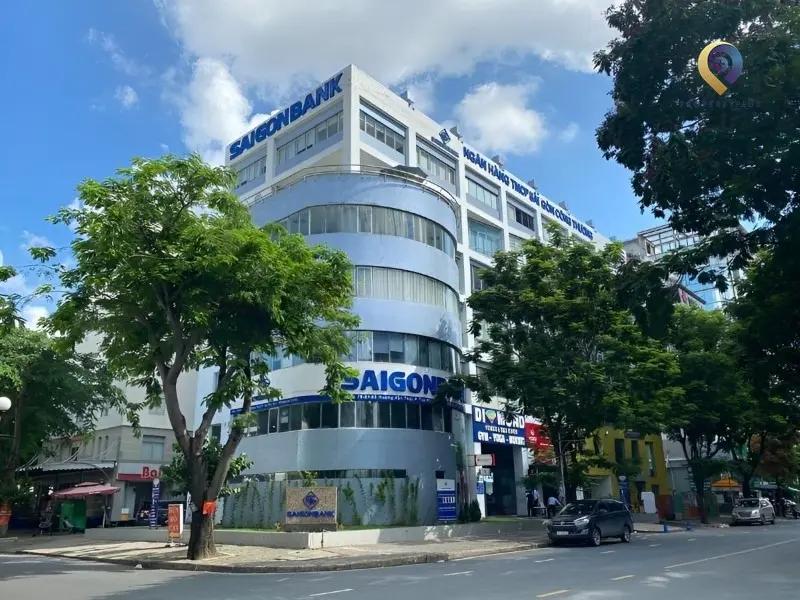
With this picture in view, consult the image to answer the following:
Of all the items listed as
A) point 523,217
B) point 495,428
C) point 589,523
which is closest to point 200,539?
point 589,523

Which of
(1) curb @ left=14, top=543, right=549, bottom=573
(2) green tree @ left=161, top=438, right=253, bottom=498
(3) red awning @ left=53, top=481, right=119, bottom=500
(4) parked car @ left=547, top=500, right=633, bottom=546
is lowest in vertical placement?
(1) curb @ left=14, top=543, right=549, bottom=573

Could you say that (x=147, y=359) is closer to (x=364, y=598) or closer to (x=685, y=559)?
(x=364, y=598)

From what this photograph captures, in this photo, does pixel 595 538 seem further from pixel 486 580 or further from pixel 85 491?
pixel 85 491

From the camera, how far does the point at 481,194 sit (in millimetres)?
42625

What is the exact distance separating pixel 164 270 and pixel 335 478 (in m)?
12.4

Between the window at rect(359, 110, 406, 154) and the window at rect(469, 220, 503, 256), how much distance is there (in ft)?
23.9

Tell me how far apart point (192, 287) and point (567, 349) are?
15518 millimetres

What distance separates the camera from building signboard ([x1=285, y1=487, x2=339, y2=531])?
820 inches

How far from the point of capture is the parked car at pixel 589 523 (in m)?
20.8

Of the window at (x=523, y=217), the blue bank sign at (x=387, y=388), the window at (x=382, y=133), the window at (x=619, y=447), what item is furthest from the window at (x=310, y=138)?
the window at (x=619, y=447)

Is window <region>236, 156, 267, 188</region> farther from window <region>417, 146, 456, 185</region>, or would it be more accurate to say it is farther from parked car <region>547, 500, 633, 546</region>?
parked car <region>547, 500, 633, 546</region>

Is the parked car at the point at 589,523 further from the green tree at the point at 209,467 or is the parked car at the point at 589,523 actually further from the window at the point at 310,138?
the window at the point at 310,138

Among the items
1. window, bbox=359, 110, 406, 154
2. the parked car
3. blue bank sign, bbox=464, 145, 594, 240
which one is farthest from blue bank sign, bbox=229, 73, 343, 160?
the parked car

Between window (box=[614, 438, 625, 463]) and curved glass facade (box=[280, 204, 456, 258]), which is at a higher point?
curved glass facade (box=[280, 204, 456, 258])
